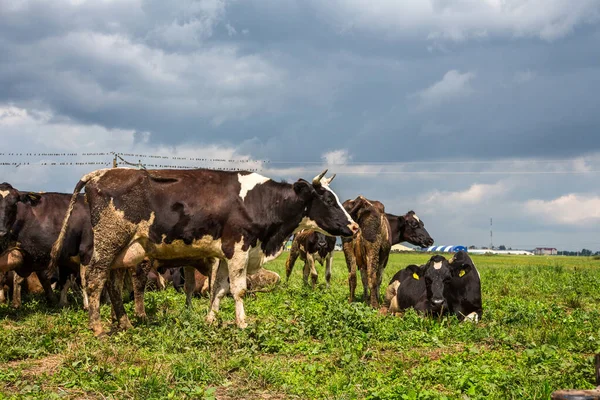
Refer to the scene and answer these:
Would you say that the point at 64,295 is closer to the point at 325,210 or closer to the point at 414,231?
the point at 325,210

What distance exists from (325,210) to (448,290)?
3.15 metres

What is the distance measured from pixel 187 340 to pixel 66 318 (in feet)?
12.4

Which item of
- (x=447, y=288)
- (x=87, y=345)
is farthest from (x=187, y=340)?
(x=447, y=288)

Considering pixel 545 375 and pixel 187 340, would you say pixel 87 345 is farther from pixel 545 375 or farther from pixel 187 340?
pixel 545 375

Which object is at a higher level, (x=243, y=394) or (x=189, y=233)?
(x=189, y=233)

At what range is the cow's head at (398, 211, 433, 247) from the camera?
18828 mm

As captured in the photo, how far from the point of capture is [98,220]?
10.1 metres

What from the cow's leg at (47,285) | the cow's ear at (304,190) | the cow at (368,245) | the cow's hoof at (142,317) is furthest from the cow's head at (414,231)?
the cow's leg at (47,285)

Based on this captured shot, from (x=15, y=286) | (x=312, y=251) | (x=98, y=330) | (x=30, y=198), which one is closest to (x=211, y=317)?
(x=98, y=330)

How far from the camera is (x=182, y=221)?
1036cm

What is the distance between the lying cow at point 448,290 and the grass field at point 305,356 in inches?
17.9

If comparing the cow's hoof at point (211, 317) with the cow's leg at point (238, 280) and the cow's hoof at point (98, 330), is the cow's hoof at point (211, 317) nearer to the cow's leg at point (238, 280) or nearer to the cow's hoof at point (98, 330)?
the cow's leg at point (238, 280)

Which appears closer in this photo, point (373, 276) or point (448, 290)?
point (448, 290)

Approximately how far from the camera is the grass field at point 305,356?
270 inches
